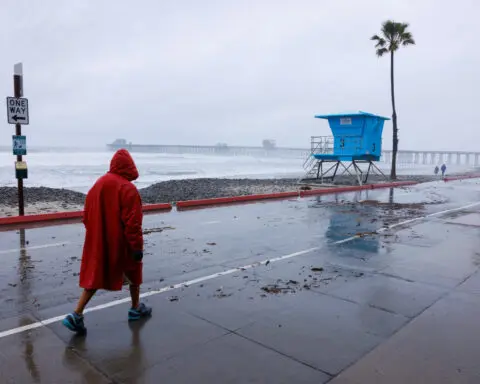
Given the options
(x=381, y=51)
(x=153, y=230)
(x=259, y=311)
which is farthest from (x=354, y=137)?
(x=259, y=311)

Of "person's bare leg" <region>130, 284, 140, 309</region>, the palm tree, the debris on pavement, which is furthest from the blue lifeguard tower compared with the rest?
"person's bare leg" <region>130, 284, 140, 309</region>

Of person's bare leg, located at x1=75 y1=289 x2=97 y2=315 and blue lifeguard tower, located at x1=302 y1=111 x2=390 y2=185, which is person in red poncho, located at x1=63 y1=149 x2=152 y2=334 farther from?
blue lifeguard tower, located at x1=302 y1=111 x2=390 y2=185

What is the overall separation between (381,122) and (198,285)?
20.5m

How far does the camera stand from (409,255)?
6965 millimetres

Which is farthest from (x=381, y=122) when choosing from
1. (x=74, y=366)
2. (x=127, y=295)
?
(x=74, y=366)

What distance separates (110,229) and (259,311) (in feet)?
6.05

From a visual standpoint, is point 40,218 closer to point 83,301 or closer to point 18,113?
point 18,113

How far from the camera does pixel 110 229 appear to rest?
→ 3824mm

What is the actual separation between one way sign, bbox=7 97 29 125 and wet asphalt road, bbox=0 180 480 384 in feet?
9.08

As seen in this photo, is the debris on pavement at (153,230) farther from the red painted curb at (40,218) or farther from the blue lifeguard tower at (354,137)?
the blue lifeguard tower at (354,137)

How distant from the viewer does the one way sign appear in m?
9.42

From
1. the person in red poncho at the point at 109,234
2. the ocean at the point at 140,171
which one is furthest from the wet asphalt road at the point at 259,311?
the ocean at the point at 140,171

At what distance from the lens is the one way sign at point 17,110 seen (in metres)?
9.42

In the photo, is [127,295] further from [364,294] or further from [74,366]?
[364,294]
